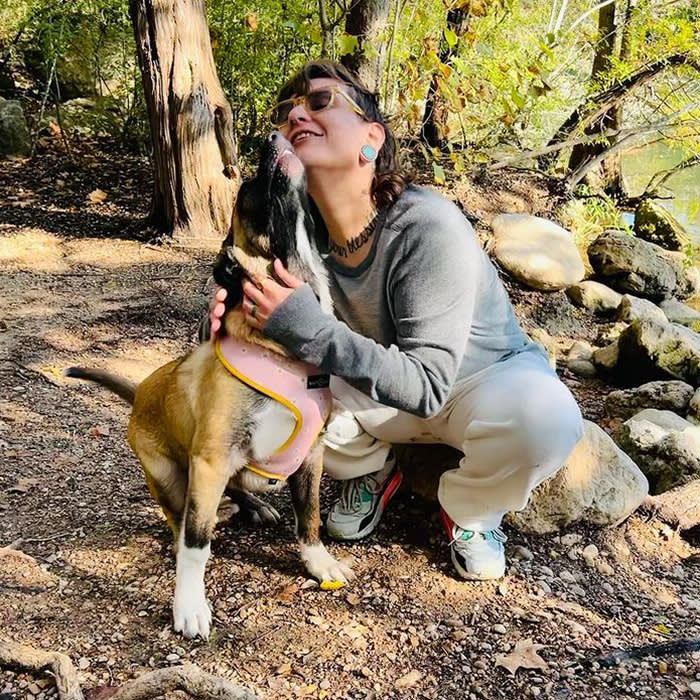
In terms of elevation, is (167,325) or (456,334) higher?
(456,334)

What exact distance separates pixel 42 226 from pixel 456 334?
5.62 meters

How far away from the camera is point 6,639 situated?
7.36 feet

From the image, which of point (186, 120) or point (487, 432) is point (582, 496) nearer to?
point (487, 432)

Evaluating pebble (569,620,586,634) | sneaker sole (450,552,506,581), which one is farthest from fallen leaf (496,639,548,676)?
sneaker sole (450,552,506,581)

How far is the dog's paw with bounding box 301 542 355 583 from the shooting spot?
2707mm

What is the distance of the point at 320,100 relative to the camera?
254 centimetres

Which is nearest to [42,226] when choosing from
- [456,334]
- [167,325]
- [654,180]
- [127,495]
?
[167,325]

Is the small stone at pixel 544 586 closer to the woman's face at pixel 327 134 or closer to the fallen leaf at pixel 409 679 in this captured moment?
the fallen leaf at pixel 409 679

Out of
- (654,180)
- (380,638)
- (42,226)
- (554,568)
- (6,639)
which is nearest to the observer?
(6,639)

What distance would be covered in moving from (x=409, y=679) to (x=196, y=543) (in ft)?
2.39

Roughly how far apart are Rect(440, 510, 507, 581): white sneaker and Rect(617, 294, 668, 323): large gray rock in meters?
4.58

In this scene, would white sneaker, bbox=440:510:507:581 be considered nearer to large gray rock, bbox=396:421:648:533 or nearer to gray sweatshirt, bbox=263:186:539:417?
large gray rock, bbox=396:421:648:533

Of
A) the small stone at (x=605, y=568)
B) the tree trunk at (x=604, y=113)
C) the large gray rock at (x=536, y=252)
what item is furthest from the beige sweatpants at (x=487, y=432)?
the tree trunk at (x=604, y=113)

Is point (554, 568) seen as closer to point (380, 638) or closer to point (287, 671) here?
point (380, 638)
